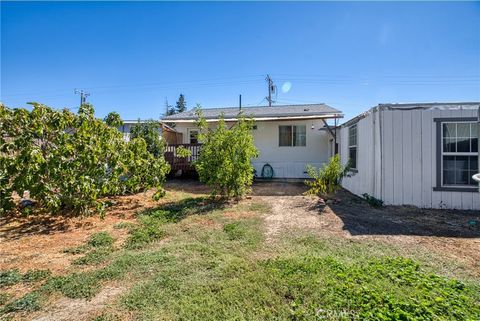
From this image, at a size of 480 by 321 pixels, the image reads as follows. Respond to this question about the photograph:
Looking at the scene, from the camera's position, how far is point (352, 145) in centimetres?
934

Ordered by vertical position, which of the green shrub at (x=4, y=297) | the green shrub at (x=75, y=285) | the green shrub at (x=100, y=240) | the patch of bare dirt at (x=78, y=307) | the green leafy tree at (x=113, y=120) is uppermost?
the green leafy tree at (x=113, y=120)

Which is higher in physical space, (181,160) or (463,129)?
(463,129)

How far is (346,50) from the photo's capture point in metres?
11.7

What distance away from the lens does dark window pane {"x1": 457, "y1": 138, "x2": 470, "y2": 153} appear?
633 centimetres

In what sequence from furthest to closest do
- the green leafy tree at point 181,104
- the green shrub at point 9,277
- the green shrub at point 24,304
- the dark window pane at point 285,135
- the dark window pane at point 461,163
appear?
1. the green leafy tree at point 181,104
2. the dark window pane at point 285,135
3. the dark window pane at point 461,163
4. the green shrub at point 9,277
5. the green shrub at point 24,304

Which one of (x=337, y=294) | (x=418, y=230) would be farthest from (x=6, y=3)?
(x=418, y=230)

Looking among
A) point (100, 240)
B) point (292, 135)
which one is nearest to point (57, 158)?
point (100, 240)

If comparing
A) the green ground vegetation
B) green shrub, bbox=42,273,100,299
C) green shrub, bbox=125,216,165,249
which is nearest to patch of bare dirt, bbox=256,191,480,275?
the green ground vegetation

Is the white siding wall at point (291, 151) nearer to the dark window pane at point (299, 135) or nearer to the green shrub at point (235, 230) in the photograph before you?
the dark window pane at point (299, 135)

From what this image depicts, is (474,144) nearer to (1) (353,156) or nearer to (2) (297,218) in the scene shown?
(1) (353,156)

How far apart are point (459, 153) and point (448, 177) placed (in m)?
0.69

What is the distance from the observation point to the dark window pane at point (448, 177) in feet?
21.2

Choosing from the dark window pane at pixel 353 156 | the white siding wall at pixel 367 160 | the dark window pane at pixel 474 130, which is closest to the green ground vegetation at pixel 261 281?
the white siding wall at pixel 367 160

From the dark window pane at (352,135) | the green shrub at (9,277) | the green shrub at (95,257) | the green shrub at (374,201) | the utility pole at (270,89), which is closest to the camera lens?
the green shrub at (9,277)
